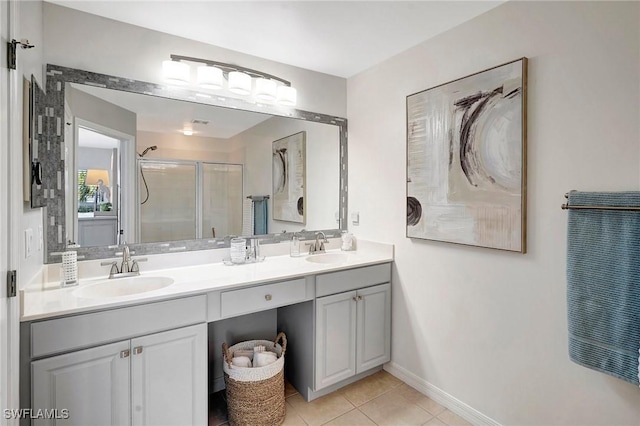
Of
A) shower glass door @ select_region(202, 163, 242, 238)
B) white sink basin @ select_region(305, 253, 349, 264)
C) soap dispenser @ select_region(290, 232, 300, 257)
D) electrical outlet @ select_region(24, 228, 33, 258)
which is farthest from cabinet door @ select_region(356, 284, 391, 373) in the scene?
electrical outlet @ select_region(24, 228, 33, 258)

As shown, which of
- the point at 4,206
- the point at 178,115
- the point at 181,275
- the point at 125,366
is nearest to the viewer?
the point at 4,206

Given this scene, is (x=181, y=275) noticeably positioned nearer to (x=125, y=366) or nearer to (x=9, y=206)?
(x=125, y=366)

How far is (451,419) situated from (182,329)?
1629 mm

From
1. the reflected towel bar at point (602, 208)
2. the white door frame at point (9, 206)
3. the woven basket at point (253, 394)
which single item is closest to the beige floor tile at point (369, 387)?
the woven basket at point (253, 394)

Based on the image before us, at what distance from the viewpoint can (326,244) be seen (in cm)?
272

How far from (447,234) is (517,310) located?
1.78 feet

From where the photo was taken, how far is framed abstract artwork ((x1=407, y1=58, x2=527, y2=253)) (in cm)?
166

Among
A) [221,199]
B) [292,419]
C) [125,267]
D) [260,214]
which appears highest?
[221,199]

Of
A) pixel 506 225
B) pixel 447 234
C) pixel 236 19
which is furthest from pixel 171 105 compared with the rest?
pixel 506 225

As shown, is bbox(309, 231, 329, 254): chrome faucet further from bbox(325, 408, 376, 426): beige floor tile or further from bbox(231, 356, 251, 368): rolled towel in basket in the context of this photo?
bbox(325, 408, 376, 426): beige floor tile

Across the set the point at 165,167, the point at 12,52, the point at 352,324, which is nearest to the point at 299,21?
the point at 165,167

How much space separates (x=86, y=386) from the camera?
1367mm

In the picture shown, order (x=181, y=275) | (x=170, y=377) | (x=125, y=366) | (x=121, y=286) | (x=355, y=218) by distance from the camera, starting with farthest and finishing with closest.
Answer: (x=355, y=218) < (x=181, y=275) < (x=121, y=286) < (x=170, y=377) < (x=125, y=366)

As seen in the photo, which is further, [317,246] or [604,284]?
[317,246]
